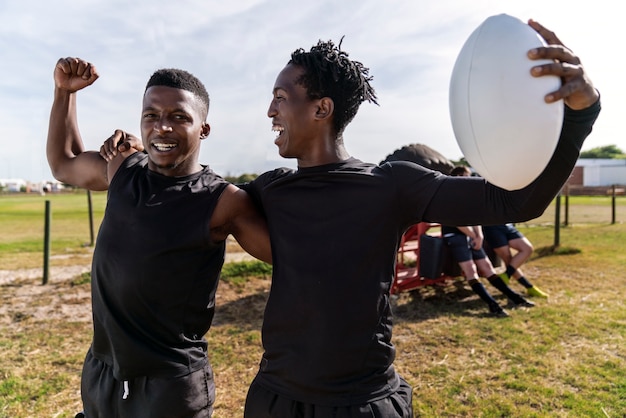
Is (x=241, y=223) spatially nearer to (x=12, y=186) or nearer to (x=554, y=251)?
(x=554, y=251)

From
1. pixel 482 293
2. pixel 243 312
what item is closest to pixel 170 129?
pixel 243 312

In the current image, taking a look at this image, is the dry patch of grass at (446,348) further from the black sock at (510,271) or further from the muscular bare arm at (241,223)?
the muscular bare arm at (241,223)

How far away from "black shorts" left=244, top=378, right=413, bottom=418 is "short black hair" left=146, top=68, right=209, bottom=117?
127cm

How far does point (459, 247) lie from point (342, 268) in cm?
488

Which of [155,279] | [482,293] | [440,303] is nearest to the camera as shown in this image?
[155,279]

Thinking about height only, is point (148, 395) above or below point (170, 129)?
below

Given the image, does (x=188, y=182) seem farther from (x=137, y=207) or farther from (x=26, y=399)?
(x=26, y=399)

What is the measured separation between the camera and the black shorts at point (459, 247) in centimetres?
600

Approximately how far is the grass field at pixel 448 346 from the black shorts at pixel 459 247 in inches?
23.2

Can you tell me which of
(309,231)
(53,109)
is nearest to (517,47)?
(309,231)

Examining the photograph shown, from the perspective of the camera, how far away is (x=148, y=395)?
6.03 ft

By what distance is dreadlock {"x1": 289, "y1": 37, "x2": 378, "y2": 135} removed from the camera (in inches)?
67.9

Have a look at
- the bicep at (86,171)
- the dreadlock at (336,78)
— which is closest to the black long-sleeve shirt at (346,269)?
the dreadlock at (336,78)

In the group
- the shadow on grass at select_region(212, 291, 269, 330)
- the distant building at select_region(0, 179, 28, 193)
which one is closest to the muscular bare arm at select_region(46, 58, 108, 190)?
the shadow on grass at select_region(212, 291, 269, 330)
